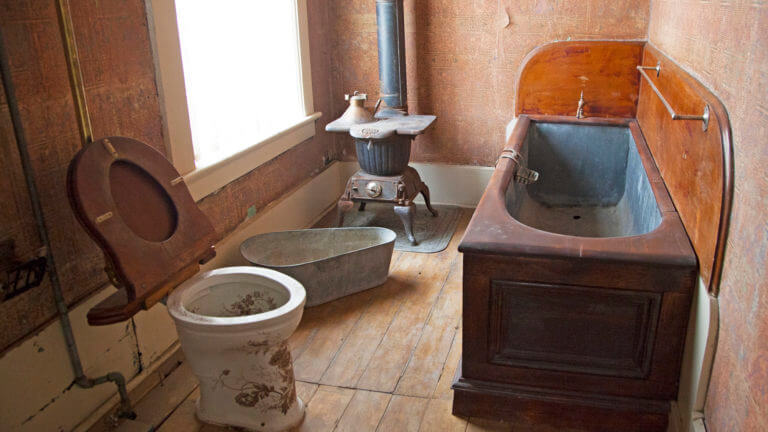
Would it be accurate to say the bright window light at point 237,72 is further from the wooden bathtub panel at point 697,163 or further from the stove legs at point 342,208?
the wooden bathtub panel at point 697,163

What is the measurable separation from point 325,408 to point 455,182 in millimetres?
2126

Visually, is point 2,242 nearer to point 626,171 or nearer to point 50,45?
point 50,45

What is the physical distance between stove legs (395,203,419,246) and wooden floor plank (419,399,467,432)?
1376mm

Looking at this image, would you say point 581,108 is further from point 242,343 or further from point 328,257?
point 242,343

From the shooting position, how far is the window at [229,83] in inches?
95.3

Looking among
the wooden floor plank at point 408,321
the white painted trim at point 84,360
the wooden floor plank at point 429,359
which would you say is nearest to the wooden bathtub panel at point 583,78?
the wooden floor plank at point 408,321

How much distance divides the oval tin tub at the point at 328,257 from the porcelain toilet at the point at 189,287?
47 cm

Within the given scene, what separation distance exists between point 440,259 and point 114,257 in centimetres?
184

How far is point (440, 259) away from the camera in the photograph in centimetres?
327

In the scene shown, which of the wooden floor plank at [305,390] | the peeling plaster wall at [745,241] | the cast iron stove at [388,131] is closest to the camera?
the peeling plaster wall at [745,241]

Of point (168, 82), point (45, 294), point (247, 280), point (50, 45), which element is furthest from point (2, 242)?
point (168, 82)

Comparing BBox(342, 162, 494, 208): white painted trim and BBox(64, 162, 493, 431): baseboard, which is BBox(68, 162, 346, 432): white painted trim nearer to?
BBox(64, 162, 493, 431): baseboard

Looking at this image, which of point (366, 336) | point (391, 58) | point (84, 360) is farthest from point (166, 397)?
point (391, 58)

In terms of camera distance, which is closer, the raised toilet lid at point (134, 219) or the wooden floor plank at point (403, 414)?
the raised toilet lid at point (134, 219)
